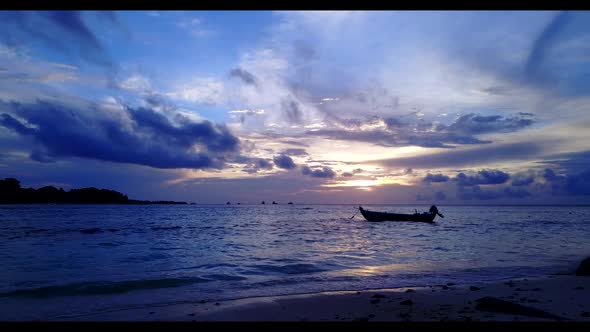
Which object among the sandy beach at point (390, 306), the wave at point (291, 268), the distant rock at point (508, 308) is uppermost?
the distant rock at point (508, 308)

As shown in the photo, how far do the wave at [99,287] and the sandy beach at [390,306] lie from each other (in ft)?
10.1

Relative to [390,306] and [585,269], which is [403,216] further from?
[390,306]

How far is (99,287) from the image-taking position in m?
12.4

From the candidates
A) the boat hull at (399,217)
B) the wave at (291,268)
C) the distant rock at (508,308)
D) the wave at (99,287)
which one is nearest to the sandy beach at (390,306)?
the distant rock at (508,308)

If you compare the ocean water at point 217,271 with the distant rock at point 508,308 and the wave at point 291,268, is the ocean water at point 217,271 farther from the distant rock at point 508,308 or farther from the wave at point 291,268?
the distant rock at point 508,308

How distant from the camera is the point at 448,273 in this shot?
14742 millimetres

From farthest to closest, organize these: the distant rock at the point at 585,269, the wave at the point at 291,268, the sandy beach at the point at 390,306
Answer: the wave at the point at 291,268 < the distant rock at the point at 585,269 < the sandy beach at the point at 390,306

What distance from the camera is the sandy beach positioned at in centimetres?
799

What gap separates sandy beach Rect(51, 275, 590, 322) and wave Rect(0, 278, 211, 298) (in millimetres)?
3088

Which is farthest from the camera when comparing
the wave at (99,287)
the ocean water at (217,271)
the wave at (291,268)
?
the wave at (291,268)

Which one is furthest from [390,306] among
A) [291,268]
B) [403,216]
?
[403,216]

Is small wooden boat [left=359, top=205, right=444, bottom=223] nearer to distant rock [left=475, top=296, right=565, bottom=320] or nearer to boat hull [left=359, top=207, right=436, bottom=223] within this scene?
boat hull [left=359, top=207, right=436, bottom=223]

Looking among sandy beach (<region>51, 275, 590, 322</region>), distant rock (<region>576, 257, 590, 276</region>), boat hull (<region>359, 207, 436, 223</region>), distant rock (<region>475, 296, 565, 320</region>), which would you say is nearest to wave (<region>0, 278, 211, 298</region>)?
sandy beach (<region>51, 275, 590, 322</region>)

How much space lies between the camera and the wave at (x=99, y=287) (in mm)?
11664
